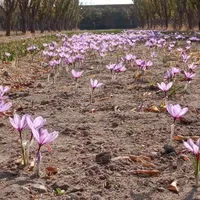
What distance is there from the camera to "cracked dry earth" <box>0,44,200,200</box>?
227 cm

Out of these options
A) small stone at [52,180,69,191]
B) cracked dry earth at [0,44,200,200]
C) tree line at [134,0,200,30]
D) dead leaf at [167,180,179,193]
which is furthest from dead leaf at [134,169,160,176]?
tree line at [134,0,200,30]

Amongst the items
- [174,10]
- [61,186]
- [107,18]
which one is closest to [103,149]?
[61,186]

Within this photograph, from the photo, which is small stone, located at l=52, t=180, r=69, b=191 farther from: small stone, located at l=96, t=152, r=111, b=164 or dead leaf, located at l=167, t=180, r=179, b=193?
dead leaf, located at l=167, t=180, r=179, b=193

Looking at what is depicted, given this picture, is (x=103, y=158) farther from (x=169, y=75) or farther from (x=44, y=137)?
(x=169, y=75)

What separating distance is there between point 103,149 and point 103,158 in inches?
12.3

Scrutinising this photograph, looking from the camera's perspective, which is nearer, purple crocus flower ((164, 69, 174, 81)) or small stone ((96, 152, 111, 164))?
small stone ((96, 152, 111, 164))

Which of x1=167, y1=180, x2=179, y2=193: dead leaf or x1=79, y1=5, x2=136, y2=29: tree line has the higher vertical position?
x1=79, y1=5, x2=136, y2=29: tree line

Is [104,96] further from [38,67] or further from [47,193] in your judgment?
[38,67]

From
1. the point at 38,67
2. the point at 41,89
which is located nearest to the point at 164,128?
the point at 41,89

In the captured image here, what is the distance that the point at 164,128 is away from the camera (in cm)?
348

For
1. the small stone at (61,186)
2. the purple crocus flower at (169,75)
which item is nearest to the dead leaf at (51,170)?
the small stone at (61,186)

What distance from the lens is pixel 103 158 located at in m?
2.65

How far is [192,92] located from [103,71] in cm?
291

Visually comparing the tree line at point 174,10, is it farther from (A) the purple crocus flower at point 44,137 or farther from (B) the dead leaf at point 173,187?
(A) the purple crocus flower at point 44,137
